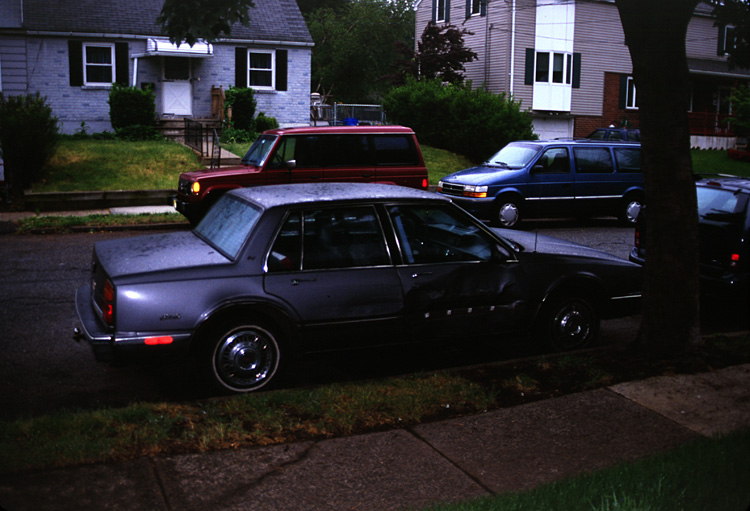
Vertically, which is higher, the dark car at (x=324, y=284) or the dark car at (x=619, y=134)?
the dark car at (x=619, y=134)

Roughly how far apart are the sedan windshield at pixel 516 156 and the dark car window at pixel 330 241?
32.8ft

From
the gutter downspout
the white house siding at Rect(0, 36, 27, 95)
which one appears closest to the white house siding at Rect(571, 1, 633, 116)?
the gutter downspout

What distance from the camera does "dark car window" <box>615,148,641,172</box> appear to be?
16.3 metres

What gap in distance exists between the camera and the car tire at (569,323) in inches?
272

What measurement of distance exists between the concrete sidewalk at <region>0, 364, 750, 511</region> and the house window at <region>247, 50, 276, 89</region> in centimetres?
2540

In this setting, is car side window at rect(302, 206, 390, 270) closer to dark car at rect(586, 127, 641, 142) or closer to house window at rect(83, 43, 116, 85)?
house window at rect(83, 43, 116, 85)

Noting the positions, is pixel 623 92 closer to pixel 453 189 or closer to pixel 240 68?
pixel 240 68

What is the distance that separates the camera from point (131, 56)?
27000 millimetres

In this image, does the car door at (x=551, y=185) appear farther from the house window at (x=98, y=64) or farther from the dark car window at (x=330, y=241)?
the house window at (x=98, y=64)

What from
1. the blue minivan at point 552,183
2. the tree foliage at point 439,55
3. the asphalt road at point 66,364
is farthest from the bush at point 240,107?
the asphalt road at point 66,364

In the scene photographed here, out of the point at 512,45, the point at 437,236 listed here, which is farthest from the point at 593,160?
the point at 512,45

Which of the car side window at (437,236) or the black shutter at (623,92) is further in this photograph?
the black shutter at (623,92)

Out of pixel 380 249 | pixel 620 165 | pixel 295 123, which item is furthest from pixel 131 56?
pixel 380 249

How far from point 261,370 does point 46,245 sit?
8.16m
